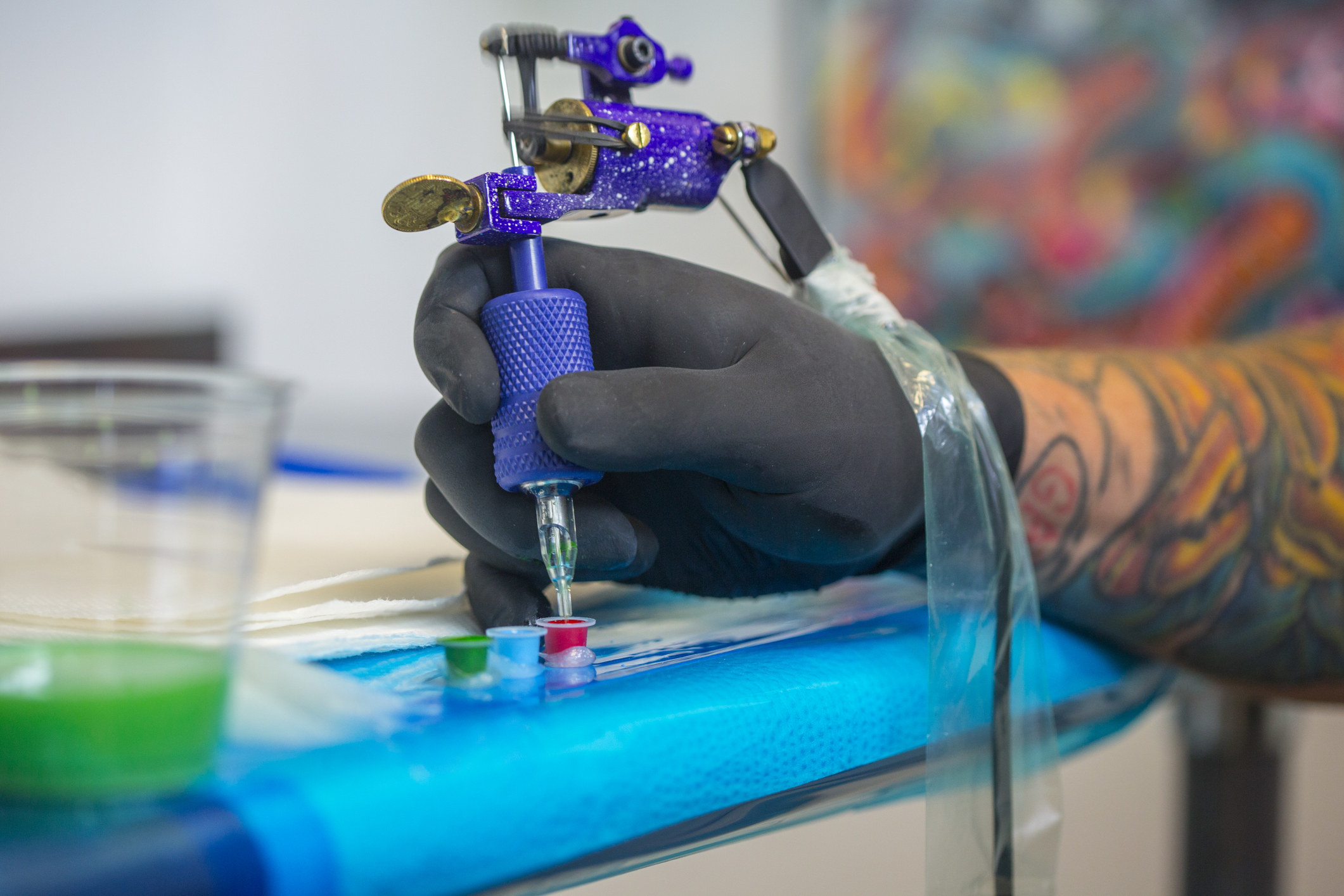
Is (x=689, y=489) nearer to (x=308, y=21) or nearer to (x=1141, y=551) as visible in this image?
→ (x=1141, y=551)

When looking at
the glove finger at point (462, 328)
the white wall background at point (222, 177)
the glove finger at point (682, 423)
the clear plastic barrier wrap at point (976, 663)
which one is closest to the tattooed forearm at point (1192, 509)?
the clear plastic barrier wrap at point (976, 663)

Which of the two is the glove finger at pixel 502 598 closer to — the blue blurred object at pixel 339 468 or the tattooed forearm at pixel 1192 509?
the tattooed forearm at pixel 1192 509

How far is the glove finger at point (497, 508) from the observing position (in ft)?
1.34

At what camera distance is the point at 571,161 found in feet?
1.40

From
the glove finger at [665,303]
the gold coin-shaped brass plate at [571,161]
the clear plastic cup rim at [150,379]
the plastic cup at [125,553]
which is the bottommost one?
the plastic cup at [125,553]

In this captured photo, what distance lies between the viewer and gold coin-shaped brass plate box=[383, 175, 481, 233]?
36 cm

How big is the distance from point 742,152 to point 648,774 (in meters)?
0.31

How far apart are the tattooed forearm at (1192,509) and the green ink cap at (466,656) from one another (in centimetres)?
37

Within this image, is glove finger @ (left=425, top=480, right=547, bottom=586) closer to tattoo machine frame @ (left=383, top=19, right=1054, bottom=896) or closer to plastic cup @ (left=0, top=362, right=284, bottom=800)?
tattoo machine frame @ (left=383, top=19, right=1054, bottom=896)

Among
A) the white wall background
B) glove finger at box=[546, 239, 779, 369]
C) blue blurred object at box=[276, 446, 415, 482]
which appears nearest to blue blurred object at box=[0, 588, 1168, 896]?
glove finger at box=[546, 239, 779, 369]

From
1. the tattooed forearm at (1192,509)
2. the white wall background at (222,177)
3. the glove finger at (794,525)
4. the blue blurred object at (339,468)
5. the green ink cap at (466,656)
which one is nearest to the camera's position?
the green ink cap at (466,656)

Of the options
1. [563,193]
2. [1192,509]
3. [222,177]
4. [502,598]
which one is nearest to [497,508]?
[502,598]

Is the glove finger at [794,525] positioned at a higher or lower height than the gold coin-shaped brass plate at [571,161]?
lower

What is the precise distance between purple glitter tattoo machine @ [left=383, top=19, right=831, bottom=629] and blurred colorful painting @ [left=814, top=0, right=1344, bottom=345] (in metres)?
1.03
